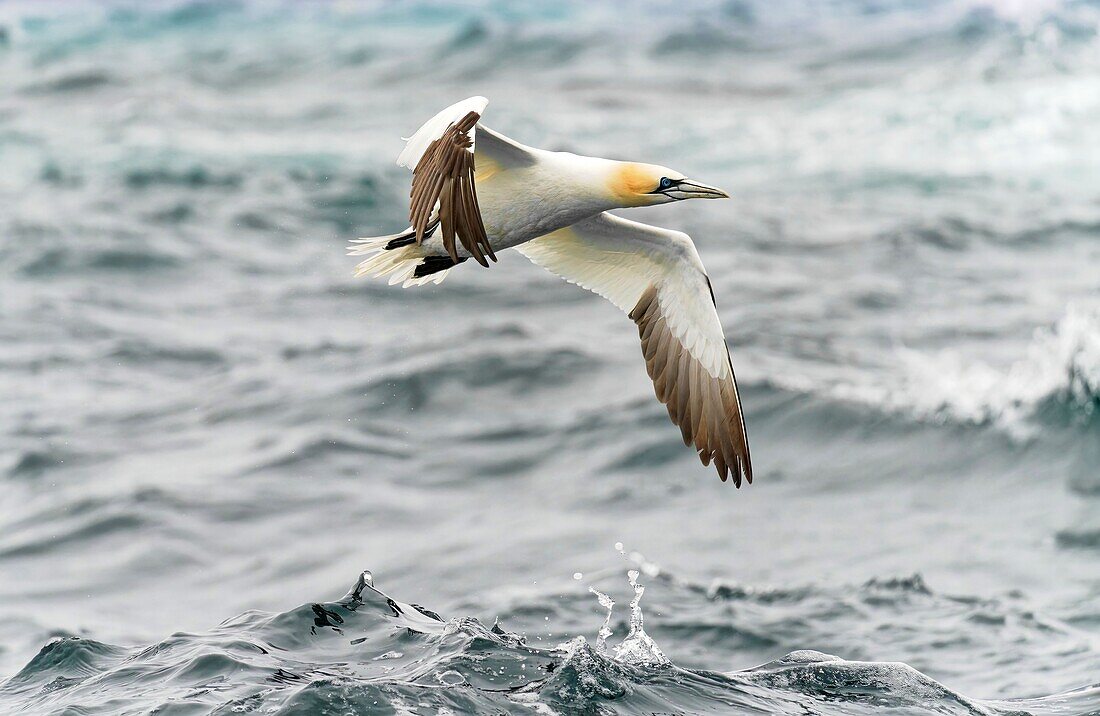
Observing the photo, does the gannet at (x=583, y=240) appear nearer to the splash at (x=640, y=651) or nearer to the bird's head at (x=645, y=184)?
the bird's head at (x=645, y=184)

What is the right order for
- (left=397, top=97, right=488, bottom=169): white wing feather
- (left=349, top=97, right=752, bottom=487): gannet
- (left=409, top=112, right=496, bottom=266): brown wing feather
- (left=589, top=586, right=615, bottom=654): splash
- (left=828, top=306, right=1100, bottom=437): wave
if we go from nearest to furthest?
(left=409, top=112, right=496, bottom=266): brown wing feather → (left=349, top=97, right=752, bottom=487): gannet → (left=397, top=97, right=488, bottom=169): white wing feather → (left=589, top=586, right=615, bottom=654): splash → (left=828, top=306, right=1100, bottom=437): wave

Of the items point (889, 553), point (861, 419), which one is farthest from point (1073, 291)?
point (889, 553)

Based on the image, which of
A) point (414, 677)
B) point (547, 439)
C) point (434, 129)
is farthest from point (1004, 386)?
point (434, 129)

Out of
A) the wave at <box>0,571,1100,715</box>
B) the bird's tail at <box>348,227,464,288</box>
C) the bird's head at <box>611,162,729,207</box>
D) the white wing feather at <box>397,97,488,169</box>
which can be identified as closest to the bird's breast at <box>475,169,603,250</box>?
the bird's head at <box>611,162,729,207</box>

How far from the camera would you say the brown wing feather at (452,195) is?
19.3ft

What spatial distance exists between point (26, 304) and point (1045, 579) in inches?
485

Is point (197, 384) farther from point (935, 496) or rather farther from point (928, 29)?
point (928, 29)

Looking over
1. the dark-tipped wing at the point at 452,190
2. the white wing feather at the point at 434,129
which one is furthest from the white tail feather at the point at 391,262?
the dark-tipped wing at the point at 452,190

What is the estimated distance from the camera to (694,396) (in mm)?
8070

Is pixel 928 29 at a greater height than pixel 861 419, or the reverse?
pixel 928 29

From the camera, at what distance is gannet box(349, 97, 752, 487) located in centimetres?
600

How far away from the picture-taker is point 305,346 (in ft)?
52.1

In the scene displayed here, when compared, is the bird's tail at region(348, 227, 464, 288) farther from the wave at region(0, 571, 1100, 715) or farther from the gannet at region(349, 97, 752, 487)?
the wave at region(0, 571, 1100, 715)

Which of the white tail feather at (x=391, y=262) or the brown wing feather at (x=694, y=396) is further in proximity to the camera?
the brown wing feather at (x=694, y=396)
